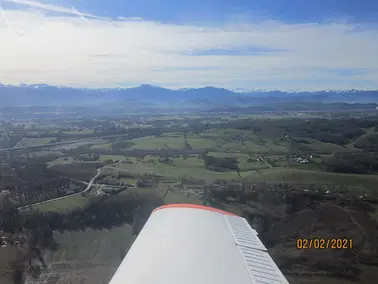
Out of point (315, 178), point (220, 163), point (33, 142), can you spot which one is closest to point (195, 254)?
point (315, 178)

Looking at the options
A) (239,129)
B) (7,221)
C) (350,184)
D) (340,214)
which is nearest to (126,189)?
(7,221)

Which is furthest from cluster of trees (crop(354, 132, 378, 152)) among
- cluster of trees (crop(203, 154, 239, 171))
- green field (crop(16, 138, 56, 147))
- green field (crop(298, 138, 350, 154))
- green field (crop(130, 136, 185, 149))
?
green field (crop(16, 138, 56, 147))

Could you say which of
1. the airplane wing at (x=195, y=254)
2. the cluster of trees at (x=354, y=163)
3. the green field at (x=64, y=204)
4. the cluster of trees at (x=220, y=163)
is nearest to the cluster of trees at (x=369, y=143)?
the cluster of trees at (x=354, y=163)

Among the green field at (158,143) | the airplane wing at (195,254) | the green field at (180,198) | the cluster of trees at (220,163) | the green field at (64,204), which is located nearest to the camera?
the airplane wing at (195,254)

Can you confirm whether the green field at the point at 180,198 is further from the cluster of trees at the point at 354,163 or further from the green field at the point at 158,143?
the green field at the point at 158,143

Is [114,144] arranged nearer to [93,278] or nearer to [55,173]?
[55,173]

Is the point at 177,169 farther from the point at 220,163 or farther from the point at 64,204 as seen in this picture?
the point at 64,204
